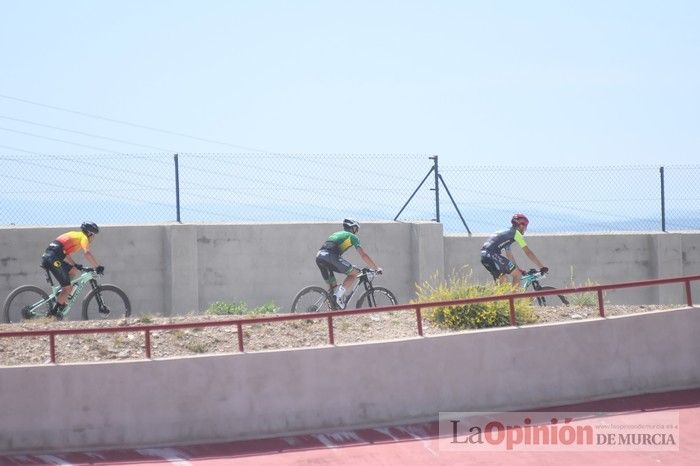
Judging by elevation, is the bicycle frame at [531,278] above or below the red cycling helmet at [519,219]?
below

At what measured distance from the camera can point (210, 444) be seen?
11.1m

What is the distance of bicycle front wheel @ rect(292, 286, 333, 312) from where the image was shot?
53.4 feet

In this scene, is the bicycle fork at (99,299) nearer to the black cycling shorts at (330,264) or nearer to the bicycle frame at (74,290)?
the bicycle frame at (74,290)

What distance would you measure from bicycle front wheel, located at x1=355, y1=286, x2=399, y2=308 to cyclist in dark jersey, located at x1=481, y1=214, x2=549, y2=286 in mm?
1554

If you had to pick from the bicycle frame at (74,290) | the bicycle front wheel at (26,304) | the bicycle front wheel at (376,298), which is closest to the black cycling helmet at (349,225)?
the bicycle front wheel at (376,298)

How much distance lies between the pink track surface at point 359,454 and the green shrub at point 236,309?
4.96m

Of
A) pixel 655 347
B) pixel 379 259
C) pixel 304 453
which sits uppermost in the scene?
pixel 379 259

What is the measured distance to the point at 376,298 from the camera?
16875 mm

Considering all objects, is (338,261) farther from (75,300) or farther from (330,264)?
(75,300)

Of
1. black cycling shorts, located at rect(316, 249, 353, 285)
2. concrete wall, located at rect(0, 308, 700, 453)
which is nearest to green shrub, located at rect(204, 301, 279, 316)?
black cycling shorts, located at rect(316, 249, 353, 285)

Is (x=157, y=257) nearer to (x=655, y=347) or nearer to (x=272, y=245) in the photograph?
(x=272, y=245)

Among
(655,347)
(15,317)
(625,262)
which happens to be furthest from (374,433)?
(625,262)

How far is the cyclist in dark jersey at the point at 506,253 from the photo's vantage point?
16141 millimetres

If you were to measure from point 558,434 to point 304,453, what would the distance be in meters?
2.69
